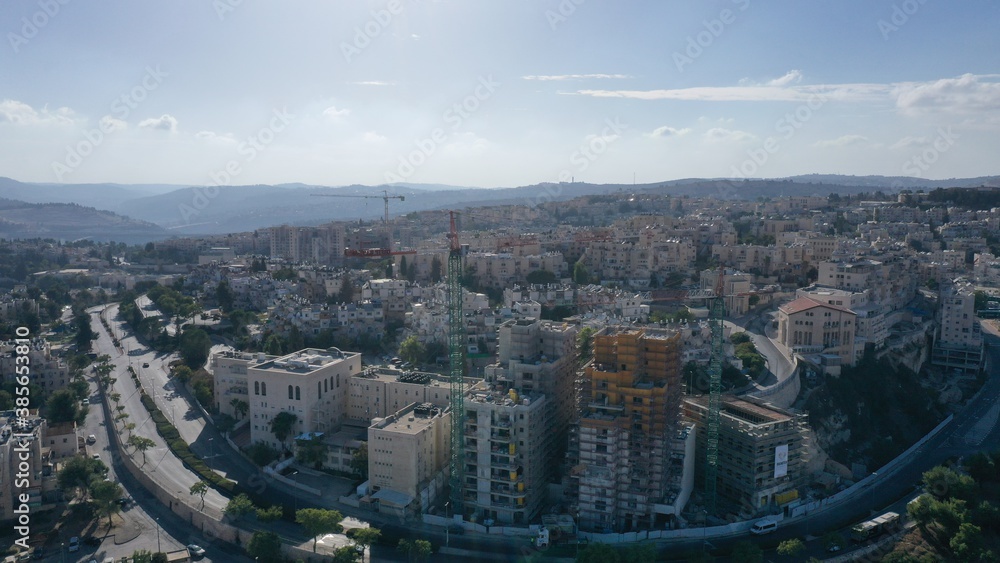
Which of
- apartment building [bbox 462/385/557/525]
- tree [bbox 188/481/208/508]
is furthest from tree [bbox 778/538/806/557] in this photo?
tree [bbox 188/481/208/508]

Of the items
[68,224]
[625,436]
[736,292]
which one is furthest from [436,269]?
[68,224]

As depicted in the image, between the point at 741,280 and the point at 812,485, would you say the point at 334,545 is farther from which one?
the point at 741,280

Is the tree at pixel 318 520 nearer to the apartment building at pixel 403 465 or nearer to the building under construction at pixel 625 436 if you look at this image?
the apartment building at pixel 403 465

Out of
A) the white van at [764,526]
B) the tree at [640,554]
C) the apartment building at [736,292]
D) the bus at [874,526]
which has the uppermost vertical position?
the apartment building at [736,292]

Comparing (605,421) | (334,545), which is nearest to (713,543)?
(605,421)

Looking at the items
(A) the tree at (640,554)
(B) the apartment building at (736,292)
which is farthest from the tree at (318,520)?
(B) the apartment building at (736,292)

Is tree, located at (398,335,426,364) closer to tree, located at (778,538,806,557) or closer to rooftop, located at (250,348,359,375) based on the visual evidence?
rooftop, located at (250,348,359,375)
